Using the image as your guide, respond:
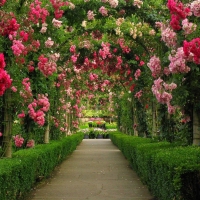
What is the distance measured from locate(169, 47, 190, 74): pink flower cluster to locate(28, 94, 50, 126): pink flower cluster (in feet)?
12.4

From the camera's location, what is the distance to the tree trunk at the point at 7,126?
8.48m

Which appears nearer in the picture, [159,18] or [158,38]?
[158,38]

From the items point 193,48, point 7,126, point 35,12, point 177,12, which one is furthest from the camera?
point 7,126

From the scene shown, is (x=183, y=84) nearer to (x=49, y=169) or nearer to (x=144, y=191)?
(x=144, y=191)

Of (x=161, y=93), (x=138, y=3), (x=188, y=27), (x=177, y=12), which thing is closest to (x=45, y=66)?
(x=161, y=93)

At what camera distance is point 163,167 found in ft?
18.8

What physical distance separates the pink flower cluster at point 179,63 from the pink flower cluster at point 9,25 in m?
2.69

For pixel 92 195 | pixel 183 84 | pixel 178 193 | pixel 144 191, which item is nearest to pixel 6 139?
pixel 92 195

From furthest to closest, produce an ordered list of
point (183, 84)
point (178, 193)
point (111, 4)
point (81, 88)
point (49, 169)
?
point (81, 88) < point (49, 169) < point (111, 4) < point (183, 84) < point (178, 193)

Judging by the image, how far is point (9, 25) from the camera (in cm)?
771

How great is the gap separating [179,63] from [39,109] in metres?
4.45

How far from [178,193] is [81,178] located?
6434 mm

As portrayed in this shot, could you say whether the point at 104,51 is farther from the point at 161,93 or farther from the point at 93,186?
the point at 161,93

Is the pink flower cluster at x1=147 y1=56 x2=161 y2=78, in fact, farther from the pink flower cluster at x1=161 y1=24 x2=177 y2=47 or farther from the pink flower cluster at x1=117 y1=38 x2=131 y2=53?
the pink flower cluster at x1=117 y1=38 x2=131 y2=53
